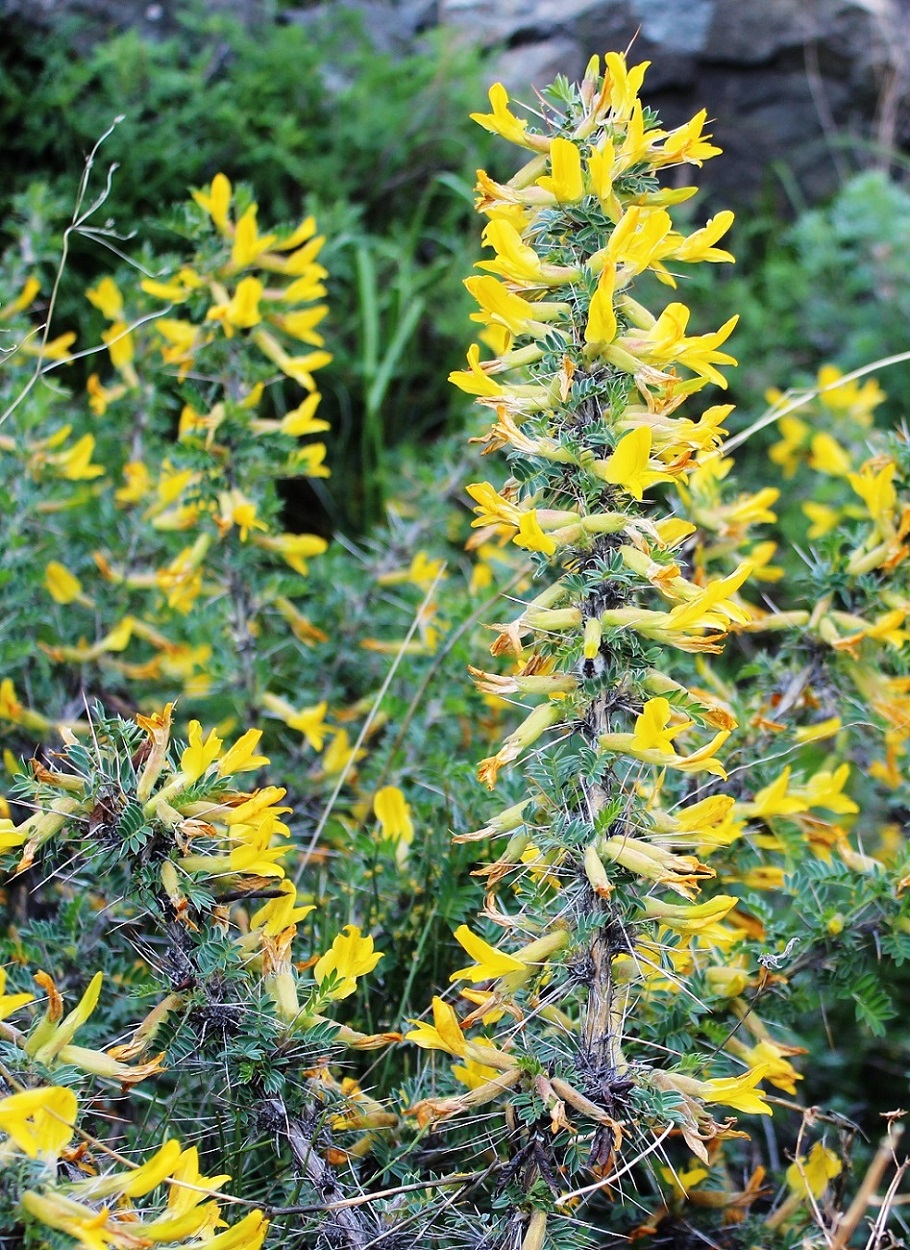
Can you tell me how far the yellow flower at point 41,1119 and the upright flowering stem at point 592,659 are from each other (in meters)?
0.37

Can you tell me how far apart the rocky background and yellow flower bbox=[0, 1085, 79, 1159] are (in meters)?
4.21

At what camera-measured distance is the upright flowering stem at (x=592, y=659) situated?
1.23m

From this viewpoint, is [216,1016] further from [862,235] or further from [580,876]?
[862,235]

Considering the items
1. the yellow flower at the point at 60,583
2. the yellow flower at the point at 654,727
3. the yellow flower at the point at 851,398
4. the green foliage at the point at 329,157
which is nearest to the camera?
the yellow flower at the point at 654,727

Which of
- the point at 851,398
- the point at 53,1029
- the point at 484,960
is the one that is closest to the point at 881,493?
the point at 484,960

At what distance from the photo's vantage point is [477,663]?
6.82 ft

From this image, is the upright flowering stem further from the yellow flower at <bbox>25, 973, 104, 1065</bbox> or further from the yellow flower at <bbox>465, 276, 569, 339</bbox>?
the yellow flower at <bbox>25, 973, 104, 1065</bbox>

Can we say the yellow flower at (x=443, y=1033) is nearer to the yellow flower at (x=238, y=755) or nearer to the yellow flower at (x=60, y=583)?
the yellow flower at (x=238, y=755)

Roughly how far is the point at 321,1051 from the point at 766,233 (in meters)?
3.90

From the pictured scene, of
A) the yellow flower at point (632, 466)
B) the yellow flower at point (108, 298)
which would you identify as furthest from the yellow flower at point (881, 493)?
the yellow flower at point (108, 298)

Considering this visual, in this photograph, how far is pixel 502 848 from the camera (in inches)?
66.8

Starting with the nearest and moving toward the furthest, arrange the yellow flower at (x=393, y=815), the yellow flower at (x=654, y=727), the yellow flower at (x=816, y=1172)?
the yellow flower at (x=654, y=727) < the yellow flower at (x=816, y=1172) < the yellow flower at (x=393, y=815)

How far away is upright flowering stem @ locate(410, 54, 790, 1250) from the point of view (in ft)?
4.04

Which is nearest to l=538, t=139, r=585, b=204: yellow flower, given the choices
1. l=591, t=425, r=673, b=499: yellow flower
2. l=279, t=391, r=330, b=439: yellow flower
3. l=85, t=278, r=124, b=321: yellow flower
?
l=591, t=425, r=673, b=499: yellow flower
